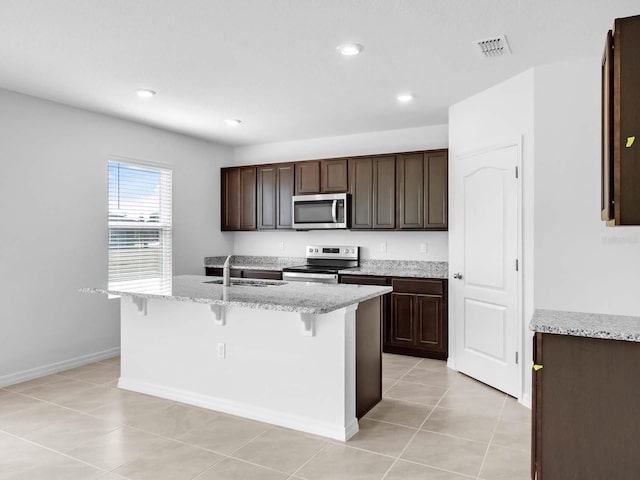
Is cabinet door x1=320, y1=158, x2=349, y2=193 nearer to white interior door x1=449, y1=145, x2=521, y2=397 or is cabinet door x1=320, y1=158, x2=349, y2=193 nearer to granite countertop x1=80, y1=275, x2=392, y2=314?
white interior door x1=449, y1=145, x2=521, y2=397

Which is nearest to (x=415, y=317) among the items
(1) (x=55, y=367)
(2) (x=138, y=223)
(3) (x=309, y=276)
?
(3) (x=309, y=276)

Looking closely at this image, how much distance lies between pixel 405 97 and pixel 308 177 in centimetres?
187

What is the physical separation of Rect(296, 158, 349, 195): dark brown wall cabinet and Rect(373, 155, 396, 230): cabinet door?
40 centimetres

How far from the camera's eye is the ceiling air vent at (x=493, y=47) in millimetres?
2961

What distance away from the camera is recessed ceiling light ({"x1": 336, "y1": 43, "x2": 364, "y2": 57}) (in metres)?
3.05

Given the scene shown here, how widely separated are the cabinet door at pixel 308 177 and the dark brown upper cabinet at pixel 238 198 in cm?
71

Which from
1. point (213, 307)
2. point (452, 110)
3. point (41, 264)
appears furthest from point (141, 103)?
point (452, 110)

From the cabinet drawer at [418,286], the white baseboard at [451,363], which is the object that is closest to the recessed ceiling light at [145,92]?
the cabinet drawer at [418,286]

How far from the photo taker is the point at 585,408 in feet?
6.59

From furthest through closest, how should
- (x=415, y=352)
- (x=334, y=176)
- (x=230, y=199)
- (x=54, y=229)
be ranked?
1. (x=230, y=199)
2. (x=334, y=176)
3. (x=415, y=352)
4. (x=54, y=229)

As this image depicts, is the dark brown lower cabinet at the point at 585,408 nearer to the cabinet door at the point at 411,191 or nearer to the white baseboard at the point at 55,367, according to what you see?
the cabinet door at the point at 411,191

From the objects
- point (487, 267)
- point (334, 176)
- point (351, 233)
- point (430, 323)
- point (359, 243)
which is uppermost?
point (334, 176)

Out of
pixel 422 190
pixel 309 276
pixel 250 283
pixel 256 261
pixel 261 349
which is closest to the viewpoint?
pixel 261 349

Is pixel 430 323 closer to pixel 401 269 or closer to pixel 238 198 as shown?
pixel 401 269
